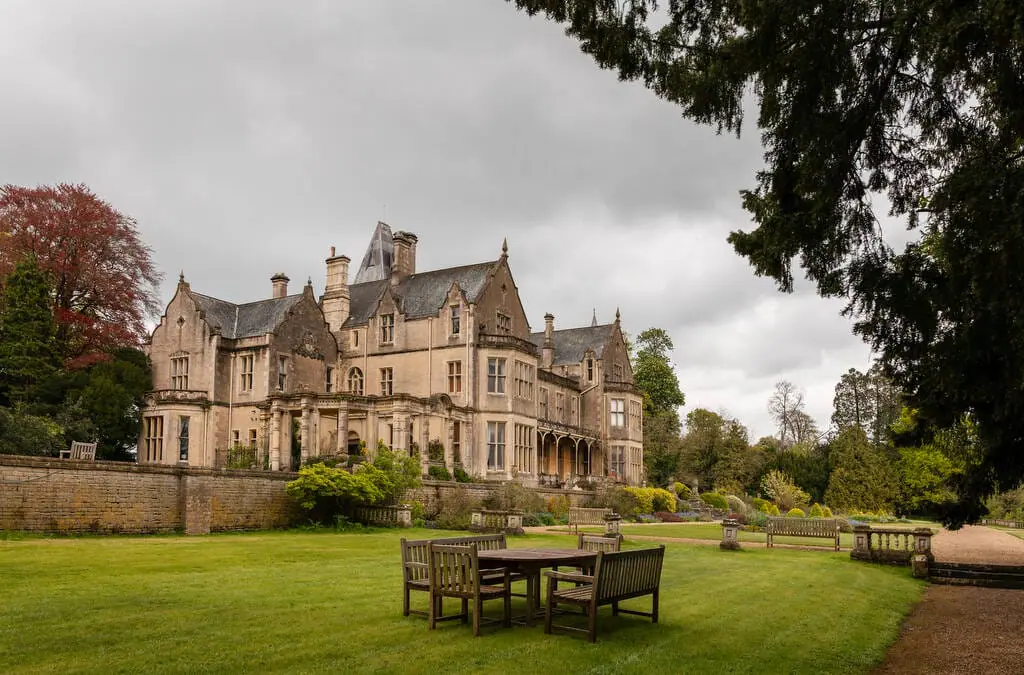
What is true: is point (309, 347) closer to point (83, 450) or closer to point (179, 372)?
point (179, 372)

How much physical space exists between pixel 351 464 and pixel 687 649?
24.7 metres

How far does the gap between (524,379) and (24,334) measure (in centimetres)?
2225

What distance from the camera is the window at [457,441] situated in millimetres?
40281

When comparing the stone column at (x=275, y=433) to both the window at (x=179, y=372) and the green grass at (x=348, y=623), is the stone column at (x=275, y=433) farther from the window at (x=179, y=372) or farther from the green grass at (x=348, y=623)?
the green grass at (x=348, y=623)

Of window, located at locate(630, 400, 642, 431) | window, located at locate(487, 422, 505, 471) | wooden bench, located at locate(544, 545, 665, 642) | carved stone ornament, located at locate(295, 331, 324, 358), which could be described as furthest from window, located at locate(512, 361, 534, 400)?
wooden bench, located at locate(544, 545, 665, 642)

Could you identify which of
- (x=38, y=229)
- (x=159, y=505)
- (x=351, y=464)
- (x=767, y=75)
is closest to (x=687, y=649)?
(x=767, y=75)

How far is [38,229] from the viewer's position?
1575 inches

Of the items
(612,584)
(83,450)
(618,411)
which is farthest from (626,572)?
(618,411)

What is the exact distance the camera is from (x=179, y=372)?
4047 centimetres

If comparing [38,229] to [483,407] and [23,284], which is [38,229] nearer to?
[23,284]

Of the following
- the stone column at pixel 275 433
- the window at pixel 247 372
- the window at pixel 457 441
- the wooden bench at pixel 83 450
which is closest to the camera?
the wooden bench at pixel 83 450

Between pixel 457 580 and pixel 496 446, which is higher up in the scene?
pixel 496 446

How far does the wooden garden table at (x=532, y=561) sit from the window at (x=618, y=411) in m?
41.6

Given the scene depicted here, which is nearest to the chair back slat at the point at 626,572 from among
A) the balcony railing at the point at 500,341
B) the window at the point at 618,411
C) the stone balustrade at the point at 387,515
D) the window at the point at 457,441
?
the stone balustrade at the point at 387,515
